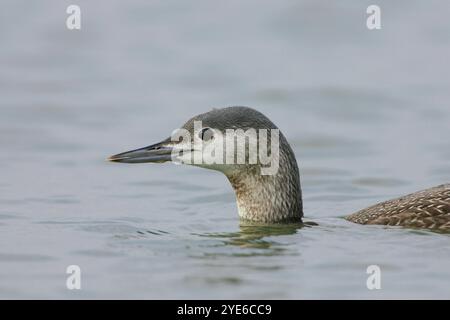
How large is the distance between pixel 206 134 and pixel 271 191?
0.85 meters

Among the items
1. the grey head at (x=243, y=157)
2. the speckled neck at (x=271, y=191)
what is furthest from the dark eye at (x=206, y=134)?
the speckled neck at (x=271, y=191)

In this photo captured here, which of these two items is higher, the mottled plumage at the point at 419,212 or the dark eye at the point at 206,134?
the dark eye at the point at 206,134

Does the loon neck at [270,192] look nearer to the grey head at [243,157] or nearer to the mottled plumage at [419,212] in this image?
the grey head at [243,157]

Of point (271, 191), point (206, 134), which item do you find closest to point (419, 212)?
point (271, 191)

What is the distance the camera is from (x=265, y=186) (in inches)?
477

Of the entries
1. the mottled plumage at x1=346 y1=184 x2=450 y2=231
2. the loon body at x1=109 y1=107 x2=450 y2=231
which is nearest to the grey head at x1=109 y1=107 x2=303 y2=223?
the loon body at x1=109 y1=107 x2=450 y2=231

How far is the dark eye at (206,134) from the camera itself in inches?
464

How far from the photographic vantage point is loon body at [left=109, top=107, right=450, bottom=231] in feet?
38.2

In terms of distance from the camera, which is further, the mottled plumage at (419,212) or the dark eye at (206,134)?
the dark eye at (206,134)

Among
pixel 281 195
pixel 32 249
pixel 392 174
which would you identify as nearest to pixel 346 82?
pixel 392 174

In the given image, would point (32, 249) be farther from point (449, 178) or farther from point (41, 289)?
point (449, 178)

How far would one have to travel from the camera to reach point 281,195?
12.2 meters

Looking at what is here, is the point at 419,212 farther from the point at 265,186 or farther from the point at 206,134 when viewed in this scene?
the point at 206,134

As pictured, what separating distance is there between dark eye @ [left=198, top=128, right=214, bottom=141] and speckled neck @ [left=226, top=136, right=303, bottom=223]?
0.45 m
